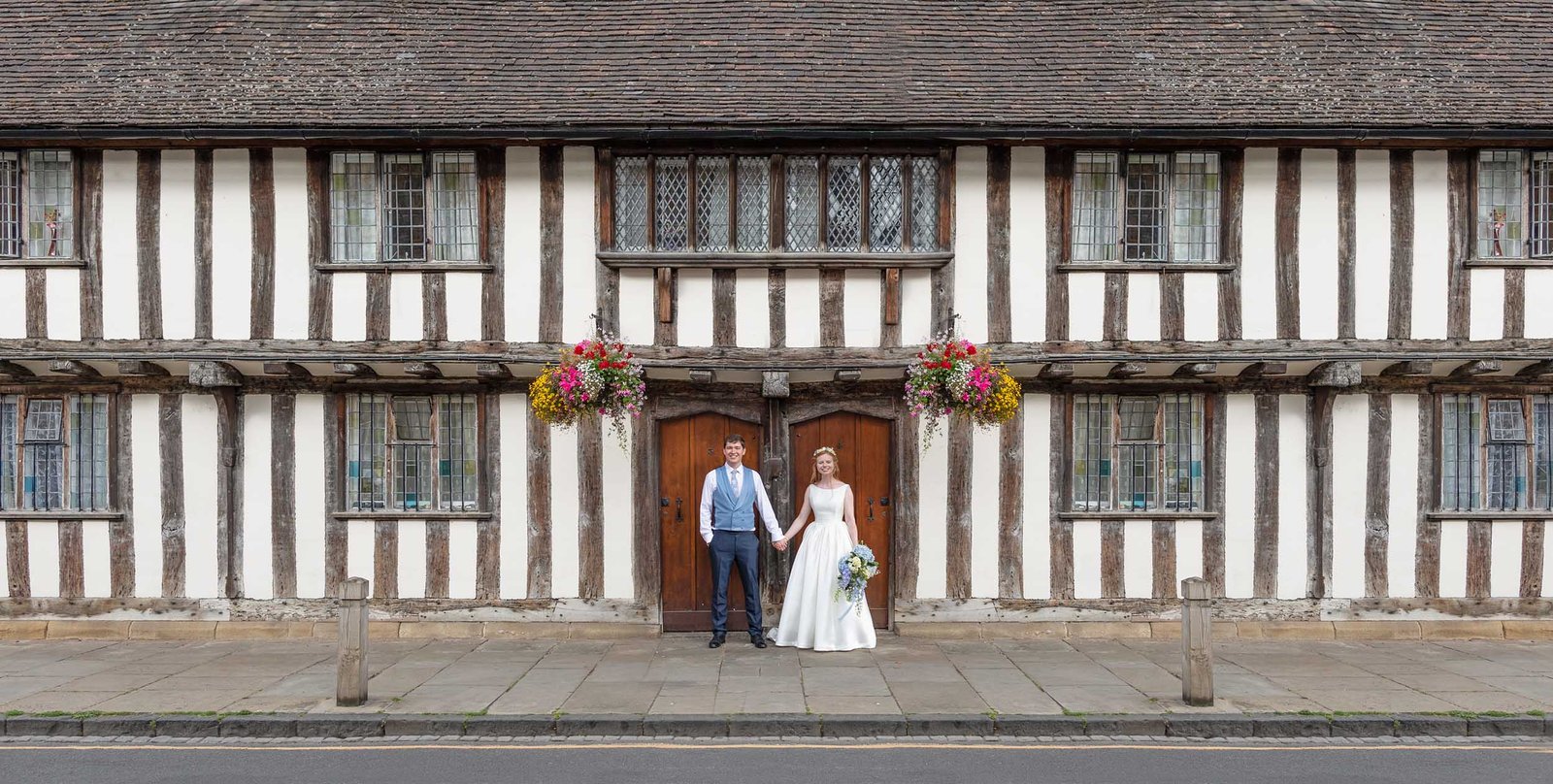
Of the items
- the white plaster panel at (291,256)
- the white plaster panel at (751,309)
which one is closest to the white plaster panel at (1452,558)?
the white plaster panel at (751,309)

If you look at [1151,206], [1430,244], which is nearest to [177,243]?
[1151,206]

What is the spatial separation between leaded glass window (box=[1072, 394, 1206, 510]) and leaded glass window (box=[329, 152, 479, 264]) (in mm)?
6290

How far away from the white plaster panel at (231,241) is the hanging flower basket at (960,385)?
6420 mm

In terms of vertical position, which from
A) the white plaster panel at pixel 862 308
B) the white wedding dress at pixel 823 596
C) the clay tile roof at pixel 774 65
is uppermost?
the clay tile roof at pixel 774 65

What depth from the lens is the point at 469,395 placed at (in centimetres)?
1038

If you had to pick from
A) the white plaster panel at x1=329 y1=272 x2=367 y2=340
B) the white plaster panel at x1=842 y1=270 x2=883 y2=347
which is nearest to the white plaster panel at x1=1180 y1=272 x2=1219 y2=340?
the white plaster panel at x1=842 y1=270 x2=883 y2=347

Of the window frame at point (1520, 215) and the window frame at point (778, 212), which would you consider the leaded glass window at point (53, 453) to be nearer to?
the window frame at point (778, 212)

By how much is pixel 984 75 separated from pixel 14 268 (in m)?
9.72

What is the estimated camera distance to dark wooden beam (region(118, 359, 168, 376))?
993 cm

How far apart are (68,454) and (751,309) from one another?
6.92m

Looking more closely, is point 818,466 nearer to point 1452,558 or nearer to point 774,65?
point 774,65

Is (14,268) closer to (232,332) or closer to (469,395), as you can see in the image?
(232,332)

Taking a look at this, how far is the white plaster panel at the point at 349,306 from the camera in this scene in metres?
10.1

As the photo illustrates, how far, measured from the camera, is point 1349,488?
1034cm
